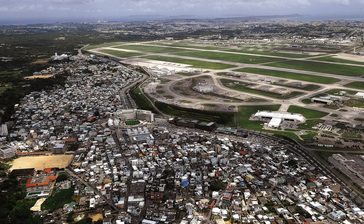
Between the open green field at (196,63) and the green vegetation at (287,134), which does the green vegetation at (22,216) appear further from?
the open green field at (196,63)

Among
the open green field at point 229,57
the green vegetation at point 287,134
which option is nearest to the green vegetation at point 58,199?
the green vegetation at point 287,134

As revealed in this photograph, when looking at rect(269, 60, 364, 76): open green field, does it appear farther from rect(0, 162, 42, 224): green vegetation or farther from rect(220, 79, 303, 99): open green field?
rect(0, 162, 42, 224): green vegetation

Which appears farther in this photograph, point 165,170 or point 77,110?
point 77,110

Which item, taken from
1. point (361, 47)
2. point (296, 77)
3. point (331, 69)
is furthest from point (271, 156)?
point (361, 47)

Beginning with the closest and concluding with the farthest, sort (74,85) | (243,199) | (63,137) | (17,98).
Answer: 1. (243,199)
2. (63,137)
3. (17,98)
4. (74,85)

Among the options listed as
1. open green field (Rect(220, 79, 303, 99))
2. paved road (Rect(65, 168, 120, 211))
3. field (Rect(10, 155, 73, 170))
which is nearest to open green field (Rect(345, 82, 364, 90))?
open green field (Rect(220, 79, 303, 99))

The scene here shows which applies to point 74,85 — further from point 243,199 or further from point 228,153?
point 243,199
